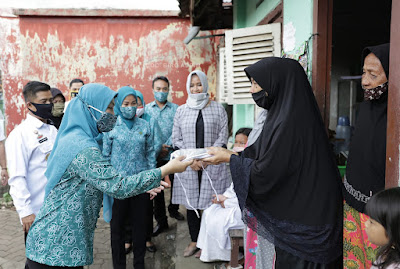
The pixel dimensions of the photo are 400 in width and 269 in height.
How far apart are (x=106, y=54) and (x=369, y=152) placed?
7026 millimetres

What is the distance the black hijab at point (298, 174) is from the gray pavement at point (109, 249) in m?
1.88

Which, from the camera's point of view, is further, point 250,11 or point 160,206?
point 250,11

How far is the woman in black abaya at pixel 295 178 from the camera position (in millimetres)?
1869

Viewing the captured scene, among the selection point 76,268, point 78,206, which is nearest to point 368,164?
point 78,206

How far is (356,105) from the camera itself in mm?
6910

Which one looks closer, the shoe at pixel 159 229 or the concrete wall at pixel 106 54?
the shoe at pixel 159 229

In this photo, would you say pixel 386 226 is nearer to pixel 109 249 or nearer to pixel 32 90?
pixel 32 90

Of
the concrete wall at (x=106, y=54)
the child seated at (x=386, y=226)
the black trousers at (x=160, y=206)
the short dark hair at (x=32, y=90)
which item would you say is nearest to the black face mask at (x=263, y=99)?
the child seated at (x=386, y=226)

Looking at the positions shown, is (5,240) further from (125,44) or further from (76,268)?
(125,44)

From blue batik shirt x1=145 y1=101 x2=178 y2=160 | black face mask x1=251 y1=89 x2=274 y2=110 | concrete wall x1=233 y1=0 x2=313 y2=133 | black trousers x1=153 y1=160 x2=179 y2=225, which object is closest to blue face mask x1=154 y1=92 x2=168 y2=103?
blue batik shirt x1=145 y1=101 x2=178 y2=160

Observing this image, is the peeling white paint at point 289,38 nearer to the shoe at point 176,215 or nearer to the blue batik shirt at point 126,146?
the blue batik shirt at point 126,146

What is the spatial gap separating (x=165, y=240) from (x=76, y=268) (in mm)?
2407

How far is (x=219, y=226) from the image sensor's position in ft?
10.9

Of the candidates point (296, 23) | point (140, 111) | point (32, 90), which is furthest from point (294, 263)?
point (140, 111)
